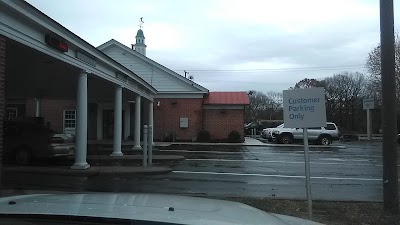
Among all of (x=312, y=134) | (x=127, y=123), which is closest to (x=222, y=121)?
(x=312, y=134)

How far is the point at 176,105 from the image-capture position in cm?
3403

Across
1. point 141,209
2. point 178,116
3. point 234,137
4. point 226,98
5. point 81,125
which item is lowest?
point 234,137

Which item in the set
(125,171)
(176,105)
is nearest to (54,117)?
(176,105)

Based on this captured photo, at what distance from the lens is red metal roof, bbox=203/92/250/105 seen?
3419 cm

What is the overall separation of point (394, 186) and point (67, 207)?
280 inches

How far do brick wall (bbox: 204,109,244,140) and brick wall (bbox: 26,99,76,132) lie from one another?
35.5ft

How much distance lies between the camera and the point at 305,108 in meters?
7.03

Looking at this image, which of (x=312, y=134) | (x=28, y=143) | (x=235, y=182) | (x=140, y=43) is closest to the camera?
(x=235, y=182)

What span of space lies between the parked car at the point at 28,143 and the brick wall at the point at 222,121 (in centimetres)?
1901

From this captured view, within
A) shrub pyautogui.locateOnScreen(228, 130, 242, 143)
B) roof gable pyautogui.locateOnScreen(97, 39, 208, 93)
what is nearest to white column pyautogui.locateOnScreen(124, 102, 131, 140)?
roof gable pyautogui.locateOnScreen(97, 39, 208, 93)

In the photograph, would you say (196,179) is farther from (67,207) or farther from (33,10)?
(67,207)

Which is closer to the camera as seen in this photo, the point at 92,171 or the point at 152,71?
the point at 92,171

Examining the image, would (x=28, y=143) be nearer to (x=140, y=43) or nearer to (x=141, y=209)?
(x=141, y=209)

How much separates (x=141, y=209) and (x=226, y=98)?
108 feet
